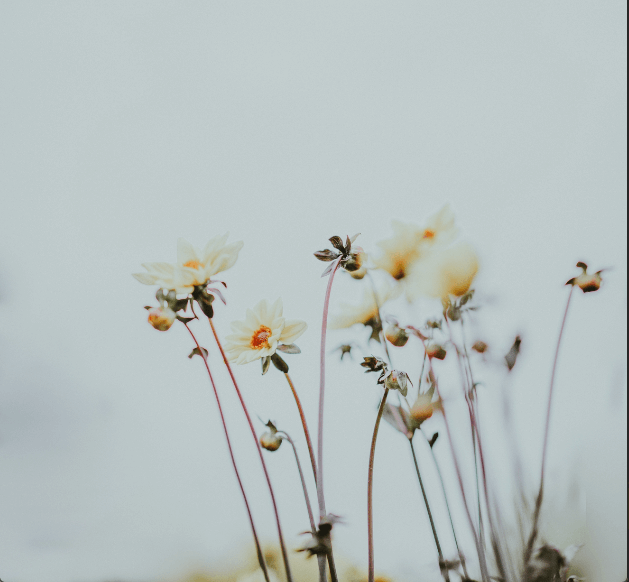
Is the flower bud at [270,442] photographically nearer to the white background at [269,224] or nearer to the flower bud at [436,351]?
the white background at [269,224]

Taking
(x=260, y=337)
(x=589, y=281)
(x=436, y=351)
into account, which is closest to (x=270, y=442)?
(x=260, y=337)

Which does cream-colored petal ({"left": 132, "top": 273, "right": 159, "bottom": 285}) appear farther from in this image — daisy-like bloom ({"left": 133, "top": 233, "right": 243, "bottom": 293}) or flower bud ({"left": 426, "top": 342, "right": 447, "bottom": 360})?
flower bud ({"left": 426, "top": 342, "right": 447, "bottom": 360})

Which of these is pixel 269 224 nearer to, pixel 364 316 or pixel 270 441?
pixel 364 316

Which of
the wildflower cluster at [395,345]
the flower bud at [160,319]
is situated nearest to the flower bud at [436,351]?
the wildflower cluster at [395,345]

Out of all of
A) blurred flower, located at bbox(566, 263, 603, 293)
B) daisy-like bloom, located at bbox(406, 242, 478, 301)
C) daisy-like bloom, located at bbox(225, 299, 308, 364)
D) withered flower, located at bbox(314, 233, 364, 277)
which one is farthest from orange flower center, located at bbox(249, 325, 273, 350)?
blurred flower, located at bbox(566, 263, 603, 293)

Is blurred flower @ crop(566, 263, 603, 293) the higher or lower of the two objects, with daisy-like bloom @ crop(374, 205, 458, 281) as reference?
lower

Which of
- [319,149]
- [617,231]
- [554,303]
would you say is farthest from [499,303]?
[319,149]
